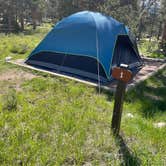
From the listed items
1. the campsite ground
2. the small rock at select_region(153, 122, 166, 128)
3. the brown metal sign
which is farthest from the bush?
the small rock at select_region(153, 122, 166, 128)

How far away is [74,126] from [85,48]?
3430mm

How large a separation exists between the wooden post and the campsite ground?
0.15 m

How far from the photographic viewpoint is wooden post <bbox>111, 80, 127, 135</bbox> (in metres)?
3.11

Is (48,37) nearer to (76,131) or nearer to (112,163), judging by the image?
(76,131)

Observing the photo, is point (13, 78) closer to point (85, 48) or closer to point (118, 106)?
point (85, 48)

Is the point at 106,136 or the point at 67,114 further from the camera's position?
the point at 67,114

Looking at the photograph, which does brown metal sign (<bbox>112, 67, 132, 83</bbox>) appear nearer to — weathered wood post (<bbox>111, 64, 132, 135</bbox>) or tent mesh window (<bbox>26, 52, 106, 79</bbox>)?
weathered wood post (<bbox>111, 64, 132, 135</bbox>)

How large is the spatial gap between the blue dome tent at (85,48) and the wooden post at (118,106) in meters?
2.91

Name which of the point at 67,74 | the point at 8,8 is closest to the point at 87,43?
the point at 67,74

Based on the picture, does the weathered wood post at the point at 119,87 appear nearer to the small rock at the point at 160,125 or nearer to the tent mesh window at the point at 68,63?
the small rock at the point at 160,125

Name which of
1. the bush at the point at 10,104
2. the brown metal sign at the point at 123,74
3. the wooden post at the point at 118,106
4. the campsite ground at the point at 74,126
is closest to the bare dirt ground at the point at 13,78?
the campsite ground at the point at 74,126

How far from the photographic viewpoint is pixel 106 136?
329 centimetres

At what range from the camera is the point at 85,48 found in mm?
6488

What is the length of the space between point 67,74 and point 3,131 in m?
3.50
